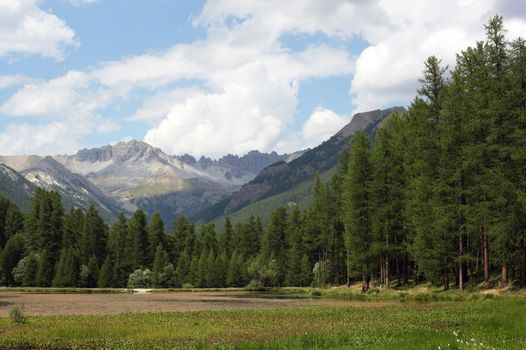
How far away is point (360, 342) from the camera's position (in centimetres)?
1952

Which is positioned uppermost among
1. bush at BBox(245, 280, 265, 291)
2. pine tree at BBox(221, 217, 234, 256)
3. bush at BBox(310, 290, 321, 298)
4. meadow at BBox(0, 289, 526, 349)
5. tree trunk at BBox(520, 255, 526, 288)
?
pine tree at BBox(221, 217, 234, 256)

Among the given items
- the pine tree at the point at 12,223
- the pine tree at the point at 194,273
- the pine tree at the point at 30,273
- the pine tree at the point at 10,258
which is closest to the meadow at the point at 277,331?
the pine tree at the point at 30,273

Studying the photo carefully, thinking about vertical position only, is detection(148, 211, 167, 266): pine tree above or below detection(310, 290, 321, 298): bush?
above

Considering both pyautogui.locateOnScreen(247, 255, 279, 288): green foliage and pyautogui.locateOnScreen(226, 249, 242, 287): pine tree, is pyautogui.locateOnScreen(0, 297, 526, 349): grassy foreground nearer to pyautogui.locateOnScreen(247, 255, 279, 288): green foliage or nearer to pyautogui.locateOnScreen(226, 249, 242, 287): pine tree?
pyautogui.locateOnScreen(247, 255, 279, 288): green foliage

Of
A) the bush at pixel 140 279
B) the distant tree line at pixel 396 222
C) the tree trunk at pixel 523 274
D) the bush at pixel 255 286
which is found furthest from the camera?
the bush at pixel 140 279

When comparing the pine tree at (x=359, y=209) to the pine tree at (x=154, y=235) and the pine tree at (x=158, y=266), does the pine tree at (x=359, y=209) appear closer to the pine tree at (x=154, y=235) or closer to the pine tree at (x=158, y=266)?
the pine tree at (x=158, y=266)

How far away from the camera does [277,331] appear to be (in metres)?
24.3

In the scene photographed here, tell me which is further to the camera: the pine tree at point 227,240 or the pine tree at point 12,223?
the pine tree at point 227,240

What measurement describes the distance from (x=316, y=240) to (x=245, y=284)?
A: 18038mm

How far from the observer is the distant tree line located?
141 ft

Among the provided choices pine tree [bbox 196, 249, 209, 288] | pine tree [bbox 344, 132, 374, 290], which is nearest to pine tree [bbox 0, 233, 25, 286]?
pine tree [bbox 196, 249, 209, 288]

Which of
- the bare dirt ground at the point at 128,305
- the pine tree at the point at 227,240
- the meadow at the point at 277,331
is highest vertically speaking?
the pine tree at the point at 227,240

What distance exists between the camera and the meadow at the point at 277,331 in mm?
18500

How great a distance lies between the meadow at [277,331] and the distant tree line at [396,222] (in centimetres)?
1526
